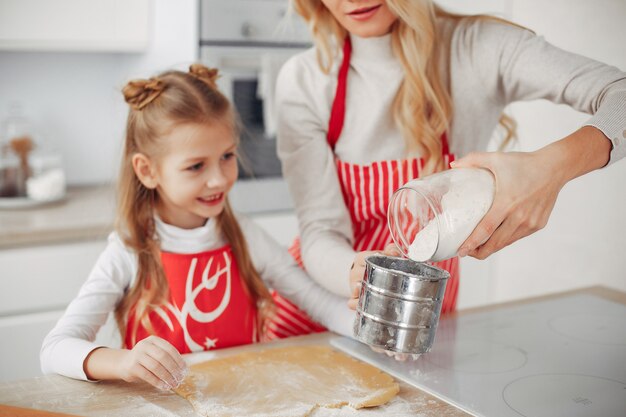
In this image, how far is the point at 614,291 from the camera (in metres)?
1.55

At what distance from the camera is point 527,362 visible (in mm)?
1139

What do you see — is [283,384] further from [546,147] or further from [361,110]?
A: [361,110]

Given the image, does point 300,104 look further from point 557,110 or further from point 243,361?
point 557,110

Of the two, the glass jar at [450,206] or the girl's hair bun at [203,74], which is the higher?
the girl's hair bun at [203,74]

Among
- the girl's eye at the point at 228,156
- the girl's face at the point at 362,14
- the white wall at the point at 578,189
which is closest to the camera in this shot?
the girl's face at the point at 362,14

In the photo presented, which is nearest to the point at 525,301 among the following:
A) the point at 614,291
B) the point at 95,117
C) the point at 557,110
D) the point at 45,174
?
the point at 614,291

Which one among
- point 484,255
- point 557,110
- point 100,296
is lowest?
point 100,296

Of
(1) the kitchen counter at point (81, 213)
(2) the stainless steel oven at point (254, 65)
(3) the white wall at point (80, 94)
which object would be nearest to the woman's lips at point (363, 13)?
(1) the kitchen counter at point (81, 213)

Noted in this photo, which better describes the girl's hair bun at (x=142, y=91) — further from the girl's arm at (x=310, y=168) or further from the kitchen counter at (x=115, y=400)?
the kitchen counter at (x=115, y=400)

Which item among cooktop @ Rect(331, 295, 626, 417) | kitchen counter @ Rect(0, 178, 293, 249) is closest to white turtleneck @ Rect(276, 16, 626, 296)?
cooktop @ Rect(331, 295, 626, 417)

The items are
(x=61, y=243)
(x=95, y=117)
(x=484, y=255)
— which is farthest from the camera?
(x=95, y=117)

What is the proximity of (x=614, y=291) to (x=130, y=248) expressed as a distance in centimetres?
98

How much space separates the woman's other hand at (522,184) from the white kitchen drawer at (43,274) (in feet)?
4.63

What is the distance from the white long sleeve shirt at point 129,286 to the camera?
1088 mm
